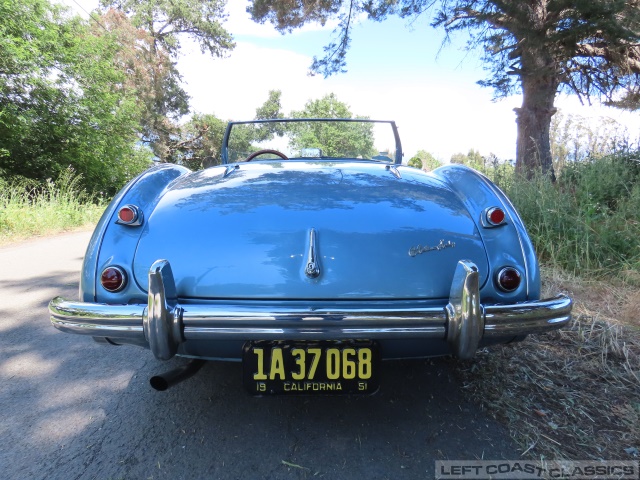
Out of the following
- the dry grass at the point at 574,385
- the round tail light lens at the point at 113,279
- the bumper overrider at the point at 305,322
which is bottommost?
the dry grass at the point at 574,385

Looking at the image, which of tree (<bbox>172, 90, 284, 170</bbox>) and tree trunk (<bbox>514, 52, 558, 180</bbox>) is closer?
tree trunk (<bbox>514, 52, 558, 180</bbox>)

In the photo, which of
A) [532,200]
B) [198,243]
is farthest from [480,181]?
[532,200]

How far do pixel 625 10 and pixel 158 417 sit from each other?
6.22 meters

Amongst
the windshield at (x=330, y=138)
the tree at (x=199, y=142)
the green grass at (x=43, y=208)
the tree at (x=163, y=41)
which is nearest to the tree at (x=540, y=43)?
the windshield at (x=330, y=138)

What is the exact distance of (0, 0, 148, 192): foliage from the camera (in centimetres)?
816

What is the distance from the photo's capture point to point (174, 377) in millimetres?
1507

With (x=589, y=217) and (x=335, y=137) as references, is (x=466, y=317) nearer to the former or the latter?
(x=335, y=137)

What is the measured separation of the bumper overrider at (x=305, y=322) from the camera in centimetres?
131

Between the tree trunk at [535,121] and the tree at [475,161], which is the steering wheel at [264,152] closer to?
the tree at [475,161]

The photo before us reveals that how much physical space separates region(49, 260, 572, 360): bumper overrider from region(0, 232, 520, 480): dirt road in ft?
1.51

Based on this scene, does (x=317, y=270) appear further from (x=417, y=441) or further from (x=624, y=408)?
(x=624, y=408)

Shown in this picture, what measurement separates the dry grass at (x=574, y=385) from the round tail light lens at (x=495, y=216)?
0.85 metres

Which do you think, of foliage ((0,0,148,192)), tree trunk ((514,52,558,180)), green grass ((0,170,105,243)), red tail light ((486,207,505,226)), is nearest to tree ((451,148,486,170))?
tree trunk ((514,52,558,180))

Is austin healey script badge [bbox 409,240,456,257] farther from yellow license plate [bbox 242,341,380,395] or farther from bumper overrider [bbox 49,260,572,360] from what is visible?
yellow license plate [bbox 242,341,380,395]
